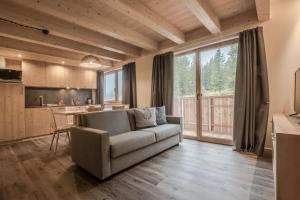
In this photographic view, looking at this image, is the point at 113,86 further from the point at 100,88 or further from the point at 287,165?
the point at 287,165

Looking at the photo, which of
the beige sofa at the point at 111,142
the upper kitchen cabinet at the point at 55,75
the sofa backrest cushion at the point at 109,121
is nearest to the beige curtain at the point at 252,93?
the beige sofa at the point at 111,142

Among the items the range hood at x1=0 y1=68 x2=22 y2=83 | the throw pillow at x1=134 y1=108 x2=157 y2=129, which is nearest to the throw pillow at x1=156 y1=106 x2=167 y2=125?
the throw pillow at x1=134 y1=108 x2=157 y2=129

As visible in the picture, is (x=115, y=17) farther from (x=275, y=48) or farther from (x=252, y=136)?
(x=252, y=136)

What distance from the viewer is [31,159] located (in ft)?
9.16

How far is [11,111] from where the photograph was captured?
13.4 ft

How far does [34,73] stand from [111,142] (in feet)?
13.3

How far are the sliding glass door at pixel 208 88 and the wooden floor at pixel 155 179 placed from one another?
117 cm

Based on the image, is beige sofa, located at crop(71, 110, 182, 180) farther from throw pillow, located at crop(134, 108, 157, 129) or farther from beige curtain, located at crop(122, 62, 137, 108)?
beige curtain, located at crop(122, 62, 137, 108)

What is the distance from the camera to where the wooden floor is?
169cm

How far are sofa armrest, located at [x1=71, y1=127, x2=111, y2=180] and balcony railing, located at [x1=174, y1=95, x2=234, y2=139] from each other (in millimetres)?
2663

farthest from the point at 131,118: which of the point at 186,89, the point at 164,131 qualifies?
the point at 186,89

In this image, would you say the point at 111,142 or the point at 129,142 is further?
the point at 129,142

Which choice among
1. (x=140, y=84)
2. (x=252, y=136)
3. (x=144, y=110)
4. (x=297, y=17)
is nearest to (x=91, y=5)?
(x=144, y=110)

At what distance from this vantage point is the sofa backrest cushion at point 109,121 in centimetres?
244
